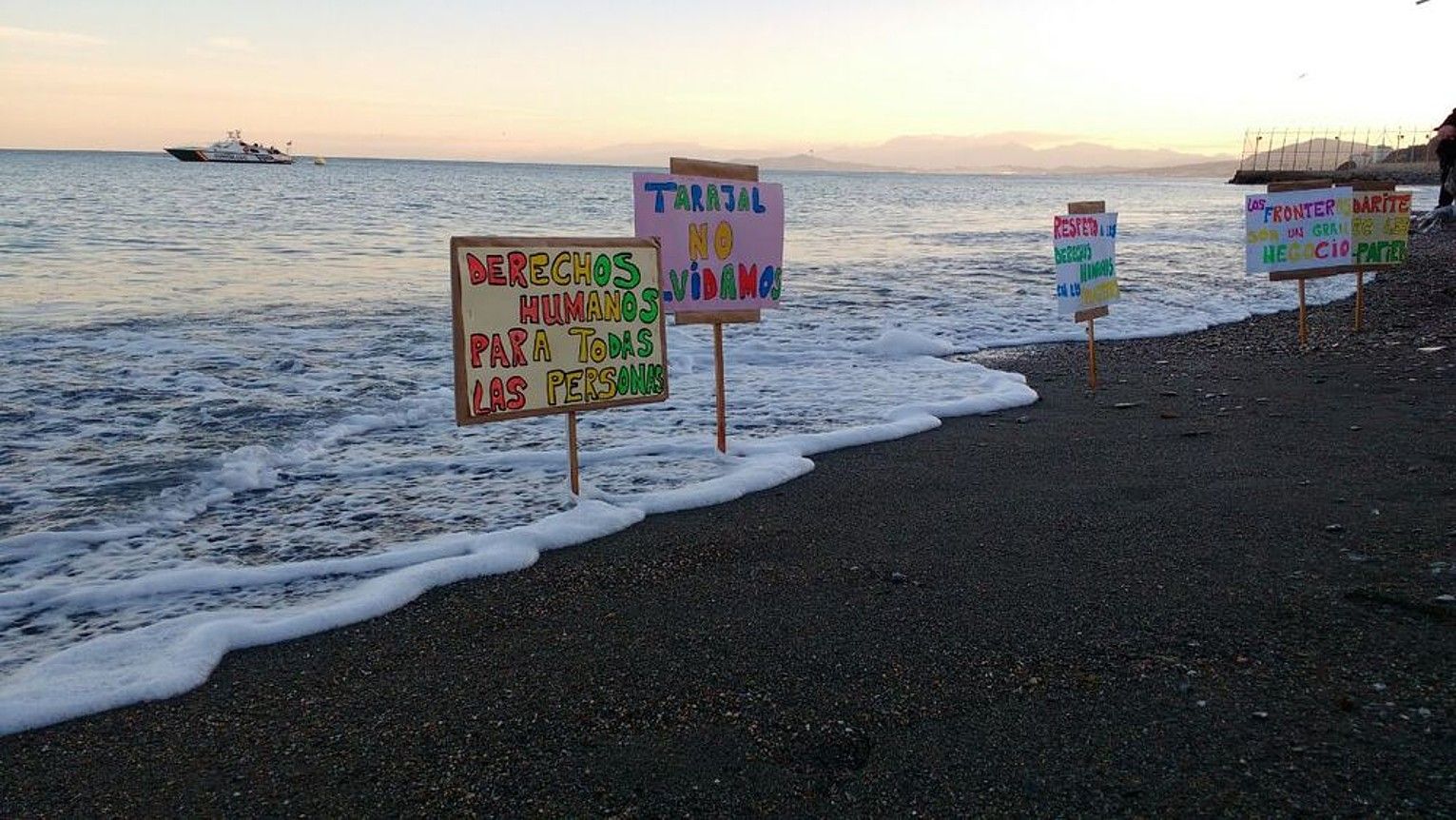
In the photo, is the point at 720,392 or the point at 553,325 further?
the point at 720,392

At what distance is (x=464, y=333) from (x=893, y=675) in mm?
3012

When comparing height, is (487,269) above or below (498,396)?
above

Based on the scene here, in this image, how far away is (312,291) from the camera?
15.4 meters

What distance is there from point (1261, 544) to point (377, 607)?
13.2 feet

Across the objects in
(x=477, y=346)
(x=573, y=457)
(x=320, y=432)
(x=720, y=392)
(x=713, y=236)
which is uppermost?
(x=713, y=236)

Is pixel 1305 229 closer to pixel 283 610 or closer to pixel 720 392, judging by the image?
pixel 720 392

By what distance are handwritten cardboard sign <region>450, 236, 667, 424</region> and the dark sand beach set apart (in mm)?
1014

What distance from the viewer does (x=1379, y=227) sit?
33.5 ft

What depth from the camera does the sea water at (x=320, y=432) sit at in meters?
4.12

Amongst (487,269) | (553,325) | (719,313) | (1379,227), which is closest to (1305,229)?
(1379,227)

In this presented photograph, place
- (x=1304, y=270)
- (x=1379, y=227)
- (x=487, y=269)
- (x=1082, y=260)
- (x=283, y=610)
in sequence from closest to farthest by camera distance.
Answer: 1. (x=283, y=610)
2. (x=487, y=269)
3. (x=1082, y=260)
4. (x=1304, y=270)
5. (x=1379, y=227)

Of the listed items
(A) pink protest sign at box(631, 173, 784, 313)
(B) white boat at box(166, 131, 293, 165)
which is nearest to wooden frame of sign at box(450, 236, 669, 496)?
(A) pink protest sign at box(631, 173, 784, 313)

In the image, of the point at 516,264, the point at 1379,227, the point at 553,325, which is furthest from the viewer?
the point at 1379,227

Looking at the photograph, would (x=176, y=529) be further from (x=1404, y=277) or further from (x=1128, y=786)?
(x=1404, y=277)
